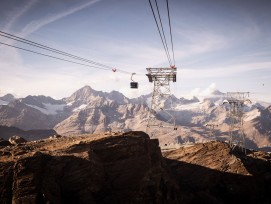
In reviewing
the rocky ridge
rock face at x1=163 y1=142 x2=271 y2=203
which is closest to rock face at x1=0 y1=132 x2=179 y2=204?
the rocky ridge

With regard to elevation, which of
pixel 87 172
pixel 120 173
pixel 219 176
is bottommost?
pixel 219 176

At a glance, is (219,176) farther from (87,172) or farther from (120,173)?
(87,172)

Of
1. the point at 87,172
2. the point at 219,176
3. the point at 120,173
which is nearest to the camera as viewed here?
the point at 87,172

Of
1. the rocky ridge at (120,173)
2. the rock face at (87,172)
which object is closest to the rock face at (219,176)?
the rocky ridge at (120,173)

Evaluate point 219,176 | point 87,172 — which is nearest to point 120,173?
point 87,172

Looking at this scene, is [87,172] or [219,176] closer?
[87,172]

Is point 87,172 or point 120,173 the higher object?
point 87,172

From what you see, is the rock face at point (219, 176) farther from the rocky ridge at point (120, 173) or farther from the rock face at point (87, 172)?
the rock face at point (87, 172)

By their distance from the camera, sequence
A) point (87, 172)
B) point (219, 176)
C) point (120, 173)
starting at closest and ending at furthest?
1. point (87, 172)
2. point (120, 173)
3. point (219, 176)
